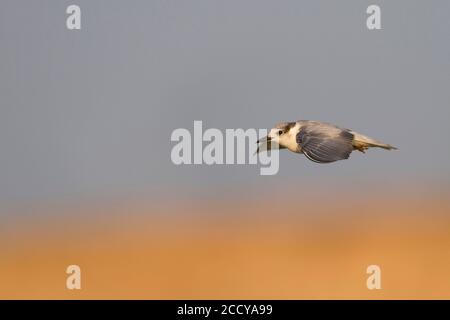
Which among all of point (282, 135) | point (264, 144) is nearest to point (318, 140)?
point (282, 135)

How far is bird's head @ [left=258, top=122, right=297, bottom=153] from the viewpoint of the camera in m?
8.66

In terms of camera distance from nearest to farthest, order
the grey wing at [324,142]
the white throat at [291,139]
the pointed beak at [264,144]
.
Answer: the grey wing at [324,142]
the white throat at [291,139]
the pointed beak at [264,144]

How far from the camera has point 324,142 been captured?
802 centimetres

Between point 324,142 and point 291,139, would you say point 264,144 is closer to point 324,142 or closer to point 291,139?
point 291,139

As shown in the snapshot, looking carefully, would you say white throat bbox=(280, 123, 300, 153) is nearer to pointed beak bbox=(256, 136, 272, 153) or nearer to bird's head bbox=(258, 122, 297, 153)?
bird's head bbox=(258, 122, 297, 153)

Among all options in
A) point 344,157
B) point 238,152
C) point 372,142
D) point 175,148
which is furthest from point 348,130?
point 175,148

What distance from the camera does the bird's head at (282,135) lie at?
28.4 ft

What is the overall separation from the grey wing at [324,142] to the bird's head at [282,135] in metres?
0.14

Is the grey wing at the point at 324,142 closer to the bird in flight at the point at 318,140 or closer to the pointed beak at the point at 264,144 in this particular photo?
the bird in flight at the point at 318,140

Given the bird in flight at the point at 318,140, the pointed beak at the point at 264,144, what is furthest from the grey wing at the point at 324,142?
the pointed beak at the point at 264,144

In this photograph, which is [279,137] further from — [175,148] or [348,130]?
[175,148]

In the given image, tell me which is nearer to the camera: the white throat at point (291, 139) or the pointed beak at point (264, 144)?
the white throat at point (291, 139)

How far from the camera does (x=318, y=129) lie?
8.48 m

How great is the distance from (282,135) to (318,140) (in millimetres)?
770
